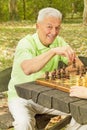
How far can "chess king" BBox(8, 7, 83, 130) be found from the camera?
439cm

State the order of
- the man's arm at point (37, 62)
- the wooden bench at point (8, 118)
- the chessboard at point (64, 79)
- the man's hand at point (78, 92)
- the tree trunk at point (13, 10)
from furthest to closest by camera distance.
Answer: the tree trunk at point (13, 10), the wooden bench at point (8, 118), the man's arm at point (37, 62), the chessboard at point (64, 79), the man's hand at point (78, 92)

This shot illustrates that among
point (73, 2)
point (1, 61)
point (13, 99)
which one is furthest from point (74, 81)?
point (73, 2)

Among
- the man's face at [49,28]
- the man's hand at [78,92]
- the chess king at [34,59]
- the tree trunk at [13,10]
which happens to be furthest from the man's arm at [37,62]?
the tree trunk at [13,10]

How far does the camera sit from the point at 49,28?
4.66m

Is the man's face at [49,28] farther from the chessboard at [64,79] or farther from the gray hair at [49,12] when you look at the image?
the chessboard at [64,79]

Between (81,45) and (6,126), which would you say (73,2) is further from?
(6,126)

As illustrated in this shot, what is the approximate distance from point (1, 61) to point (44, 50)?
23.9 ft

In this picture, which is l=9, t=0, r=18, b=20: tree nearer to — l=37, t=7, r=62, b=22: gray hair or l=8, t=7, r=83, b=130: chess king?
l=8, t=7, r=83, b=130: chess king

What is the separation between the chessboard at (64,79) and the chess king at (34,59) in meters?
0.14

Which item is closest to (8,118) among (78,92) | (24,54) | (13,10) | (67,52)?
(24,54)

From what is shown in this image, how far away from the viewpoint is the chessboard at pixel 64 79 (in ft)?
13.6

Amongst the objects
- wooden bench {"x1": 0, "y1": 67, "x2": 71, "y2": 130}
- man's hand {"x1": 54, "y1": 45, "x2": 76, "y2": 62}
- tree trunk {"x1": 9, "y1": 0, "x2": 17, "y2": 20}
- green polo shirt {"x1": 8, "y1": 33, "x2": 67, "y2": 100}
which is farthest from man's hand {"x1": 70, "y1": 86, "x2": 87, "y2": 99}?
tree trunk {"x1": 9, "y1": 0, "x2": 17, "y2": 20}

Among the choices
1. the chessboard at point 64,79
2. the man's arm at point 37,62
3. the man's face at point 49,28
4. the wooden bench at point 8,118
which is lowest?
the wooden bench at point 8,118

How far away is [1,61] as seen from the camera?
1204cm
